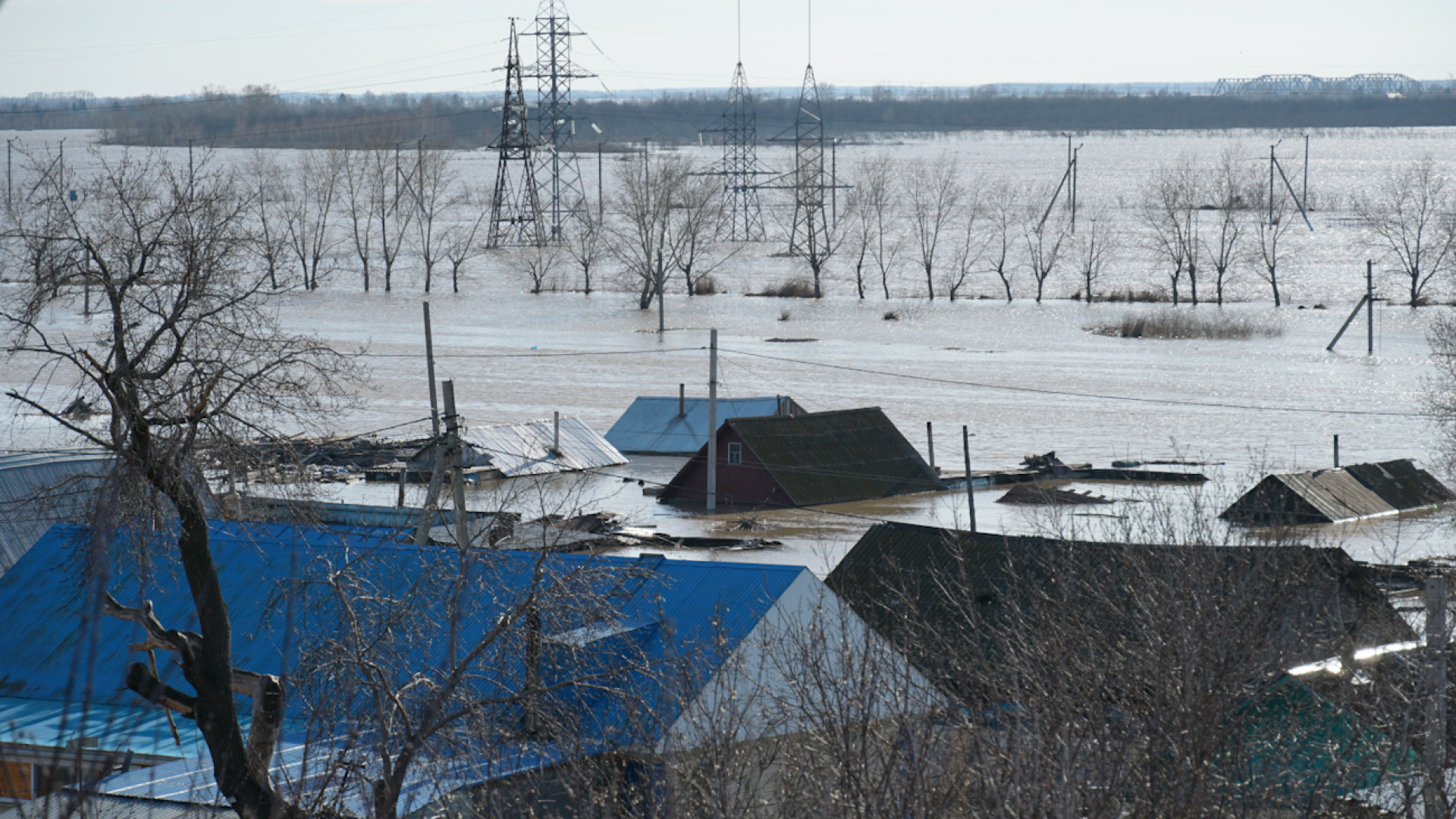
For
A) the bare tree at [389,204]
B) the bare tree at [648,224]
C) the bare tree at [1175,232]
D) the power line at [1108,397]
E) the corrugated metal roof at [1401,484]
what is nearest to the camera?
the corrugated metal roof at [1401,484]

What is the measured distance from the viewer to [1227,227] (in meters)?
68.9

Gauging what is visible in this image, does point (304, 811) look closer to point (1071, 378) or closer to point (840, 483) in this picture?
point (840, 483)

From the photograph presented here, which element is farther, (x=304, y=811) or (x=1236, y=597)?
(x=1236, y=597)

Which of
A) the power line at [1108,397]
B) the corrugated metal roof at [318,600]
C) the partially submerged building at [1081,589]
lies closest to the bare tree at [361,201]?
the power line at [1108,397]

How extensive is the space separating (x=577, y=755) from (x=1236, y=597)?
16.5ft

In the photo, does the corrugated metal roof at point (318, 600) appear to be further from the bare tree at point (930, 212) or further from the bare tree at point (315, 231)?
the bare tree at point (930, 212)

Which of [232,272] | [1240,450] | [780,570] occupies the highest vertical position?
[232,272]

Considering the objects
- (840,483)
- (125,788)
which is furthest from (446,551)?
(840,483)

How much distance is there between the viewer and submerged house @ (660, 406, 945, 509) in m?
23.8

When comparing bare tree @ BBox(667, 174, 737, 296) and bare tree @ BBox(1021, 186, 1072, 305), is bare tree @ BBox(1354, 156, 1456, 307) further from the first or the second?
bare tree @ BBox(667, 174, 737, 296)

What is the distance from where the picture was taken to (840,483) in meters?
24.2

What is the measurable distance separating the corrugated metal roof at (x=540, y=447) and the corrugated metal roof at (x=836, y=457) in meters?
3.76

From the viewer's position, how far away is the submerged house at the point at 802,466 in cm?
2378

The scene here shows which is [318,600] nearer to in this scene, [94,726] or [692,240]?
[94,726]
